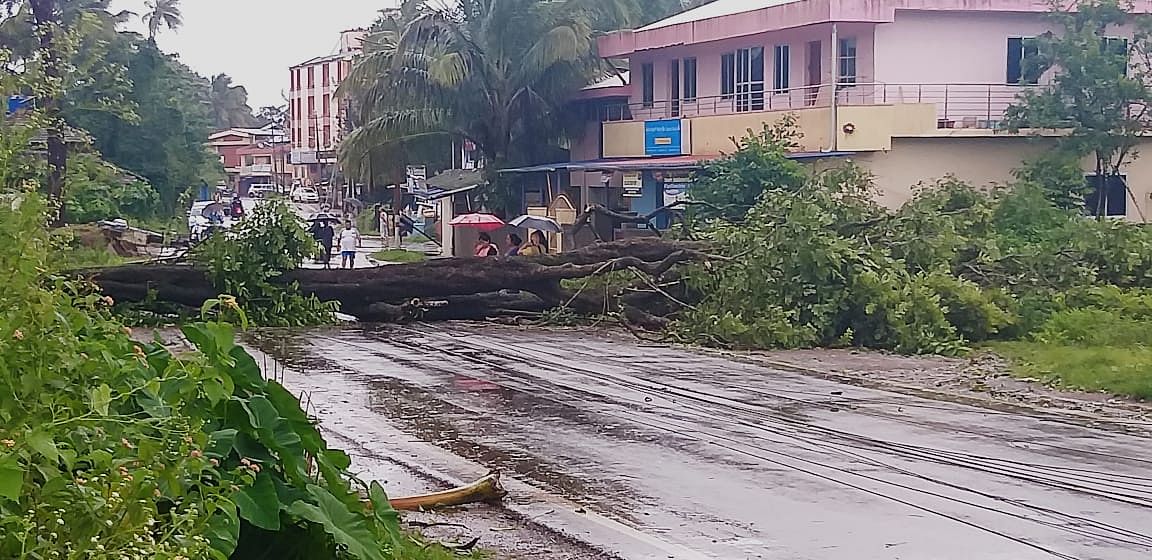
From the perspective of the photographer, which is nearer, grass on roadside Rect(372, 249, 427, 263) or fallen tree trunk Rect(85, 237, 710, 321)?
fallen tree trunk Rect(85, 237, 710, 321)

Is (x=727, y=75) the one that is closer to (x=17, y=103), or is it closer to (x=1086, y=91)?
(x=1086, y=91)

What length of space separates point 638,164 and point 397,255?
1689 centimetres

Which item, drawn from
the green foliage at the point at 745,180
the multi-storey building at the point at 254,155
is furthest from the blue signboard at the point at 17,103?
the multi-storey building at the point at 254,155

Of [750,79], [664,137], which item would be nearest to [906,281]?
[750,79]

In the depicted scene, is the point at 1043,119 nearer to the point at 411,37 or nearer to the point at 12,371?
the point at 411,37

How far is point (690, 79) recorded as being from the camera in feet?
119

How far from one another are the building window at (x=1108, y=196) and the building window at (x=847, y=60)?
5418mm

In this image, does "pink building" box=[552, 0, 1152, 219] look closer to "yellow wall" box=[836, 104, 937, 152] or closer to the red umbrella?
"yellow wall" box=[836, 104, 937, 152]

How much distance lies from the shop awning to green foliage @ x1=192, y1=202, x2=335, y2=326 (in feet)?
33.6

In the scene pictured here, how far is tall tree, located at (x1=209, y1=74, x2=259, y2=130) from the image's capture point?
15111 cm

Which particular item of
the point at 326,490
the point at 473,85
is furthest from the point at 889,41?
the point at 326,490

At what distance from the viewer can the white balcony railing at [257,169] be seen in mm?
124875

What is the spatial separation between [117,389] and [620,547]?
430cm

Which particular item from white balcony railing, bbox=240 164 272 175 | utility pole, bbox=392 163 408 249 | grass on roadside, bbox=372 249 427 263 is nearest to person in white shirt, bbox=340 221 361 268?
grass on roadside, bbox=372 249 427 263
